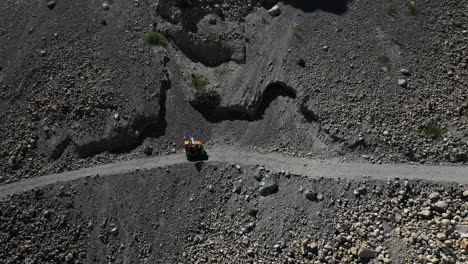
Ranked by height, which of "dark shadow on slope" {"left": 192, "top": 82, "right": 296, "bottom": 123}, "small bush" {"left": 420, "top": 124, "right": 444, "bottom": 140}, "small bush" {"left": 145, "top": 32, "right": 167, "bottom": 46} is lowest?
"dark shadow on slope" {"left": 192, "top": 82, "right": 296, "bottom": 123}

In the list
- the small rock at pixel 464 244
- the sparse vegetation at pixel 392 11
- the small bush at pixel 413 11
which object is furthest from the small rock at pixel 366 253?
the small bush at pixel 413 11

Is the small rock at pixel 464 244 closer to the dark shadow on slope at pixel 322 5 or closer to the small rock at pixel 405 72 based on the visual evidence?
the small rock at pixel 405 72

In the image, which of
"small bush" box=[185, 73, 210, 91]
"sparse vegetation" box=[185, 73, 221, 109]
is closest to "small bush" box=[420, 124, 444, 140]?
"sparse vegetation" box=[185, 73, 221, 109]

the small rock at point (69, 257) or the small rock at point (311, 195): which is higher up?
the small rock at point (311, 195)

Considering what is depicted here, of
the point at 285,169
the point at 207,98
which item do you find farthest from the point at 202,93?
the point at 285,169

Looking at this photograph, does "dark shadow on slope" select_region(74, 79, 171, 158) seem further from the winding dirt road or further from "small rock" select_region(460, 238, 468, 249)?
"small rock" select_region(460, 238, 468, 249)

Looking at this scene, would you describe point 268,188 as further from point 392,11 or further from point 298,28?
point 392,11

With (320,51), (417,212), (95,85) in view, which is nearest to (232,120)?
(320,51)
